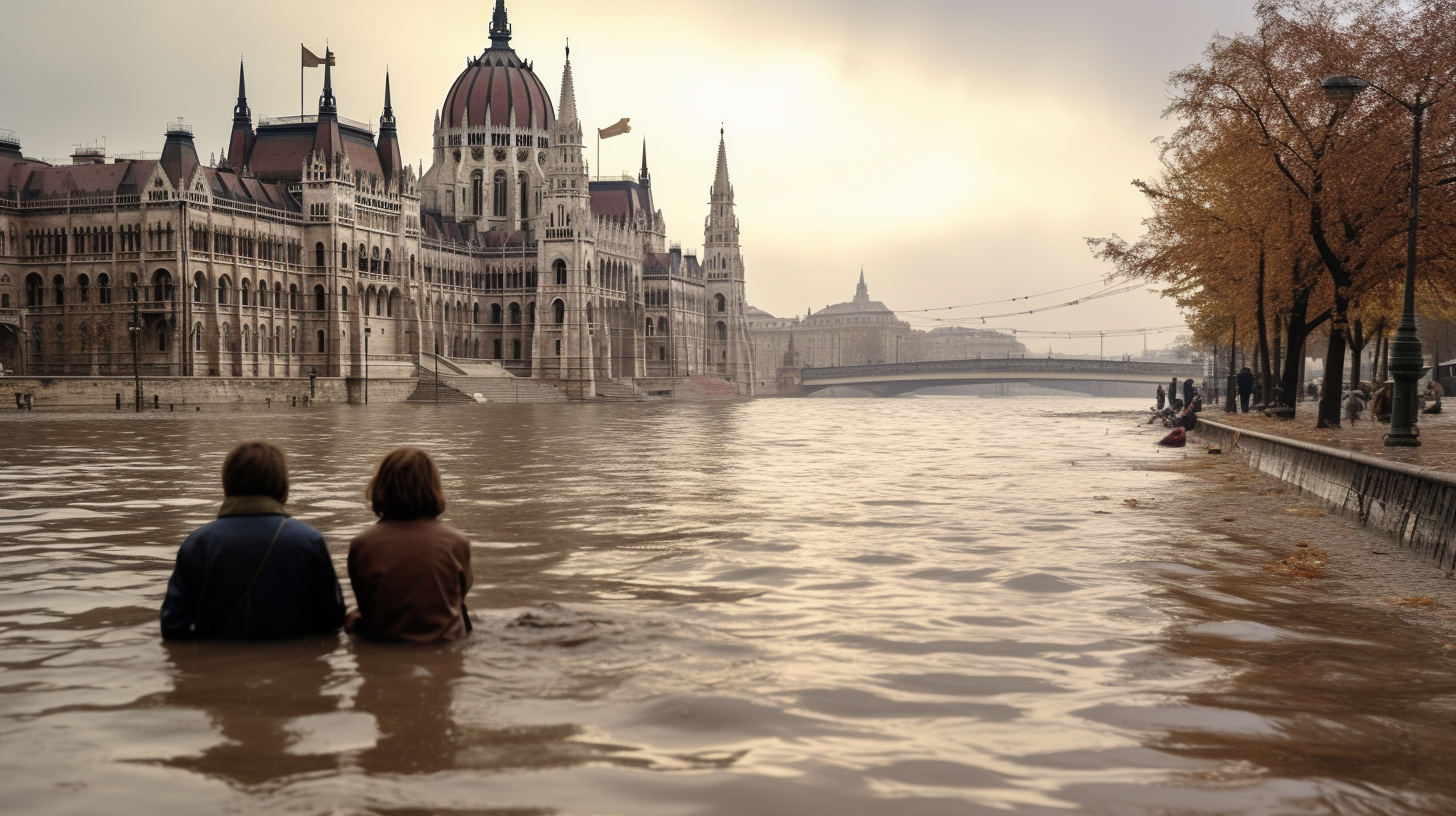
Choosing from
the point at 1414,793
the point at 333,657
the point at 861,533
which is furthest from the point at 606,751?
the point at 861,533

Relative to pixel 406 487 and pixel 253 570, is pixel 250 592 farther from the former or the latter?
pixel 406 487

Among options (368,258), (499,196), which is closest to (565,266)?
(499,196)

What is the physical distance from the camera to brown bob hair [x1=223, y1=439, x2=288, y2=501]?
7.78 meters

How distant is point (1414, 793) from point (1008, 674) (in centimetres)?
252

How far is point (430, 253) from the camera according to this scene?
119 meters

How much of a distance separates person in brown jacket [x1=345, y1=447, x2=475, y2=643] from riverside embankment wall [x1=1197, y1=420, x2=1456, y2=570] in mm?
9729

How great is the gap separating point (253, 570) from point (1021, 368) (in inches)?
5663

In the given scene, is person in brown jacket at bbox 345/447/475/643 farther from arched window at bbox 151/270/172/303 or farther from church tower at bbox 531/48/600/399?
church tower at bbox 531/48/600/399

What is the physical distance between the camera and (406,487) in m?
7.94

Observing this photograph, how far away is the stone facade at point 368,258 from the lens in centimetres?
8719

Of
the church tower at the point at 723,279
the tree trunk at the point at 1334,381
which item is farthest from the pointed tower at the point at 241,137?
the tree trunk at the point at 1334,381

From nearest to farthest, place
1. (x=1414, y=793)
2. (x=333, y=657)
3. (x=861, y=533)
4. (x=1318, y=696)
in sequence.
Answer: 1. (x=1414, y=793)
2. (x=1318, y=696)
3. (x=333, y=657)
4. (x=861, y=533)

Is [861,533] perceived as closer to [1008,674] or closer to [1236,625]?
[1236,625]

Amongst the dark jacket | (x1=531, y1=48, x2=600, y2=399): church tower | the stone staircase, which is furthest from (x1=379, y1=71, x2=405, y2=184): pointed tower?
the dark jacket
